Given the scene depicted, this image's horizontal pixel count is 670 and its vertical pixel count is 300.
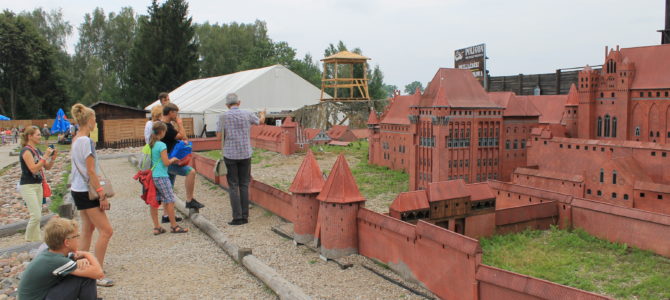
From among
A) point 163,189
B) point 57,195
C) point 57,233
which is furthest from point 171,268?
point 57,195

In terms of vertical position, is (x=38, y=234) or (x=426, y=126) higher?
(x=426, y=126)

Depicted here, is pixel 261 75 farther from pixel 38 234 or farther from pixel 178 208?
pixel 38 234

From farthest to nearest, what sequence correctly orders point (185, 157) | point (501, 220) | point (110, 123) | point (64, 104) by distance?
point (64, 104)
point (110, 123)
point (501, 220)
point (185, 157)

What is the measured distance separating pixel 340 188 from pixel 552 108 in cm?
1795

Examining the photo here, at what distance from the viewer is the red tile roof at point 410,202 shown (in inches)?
414

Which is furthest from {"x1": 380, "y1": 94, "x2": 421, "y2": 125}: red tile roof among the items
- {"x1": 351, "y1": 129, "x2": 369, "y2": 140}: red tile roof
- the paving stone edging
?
the paving stone edging

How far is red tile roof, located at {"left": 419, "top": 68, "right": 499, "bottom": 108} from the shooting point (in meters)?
18.6

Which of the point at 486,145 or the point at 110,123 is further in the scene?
the point at 110,123

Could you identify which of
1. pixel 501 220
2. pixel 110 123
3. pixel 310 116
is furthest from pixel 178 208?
pixel 310 116

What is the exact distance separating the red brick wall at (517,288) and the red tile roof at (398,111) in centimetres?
1792

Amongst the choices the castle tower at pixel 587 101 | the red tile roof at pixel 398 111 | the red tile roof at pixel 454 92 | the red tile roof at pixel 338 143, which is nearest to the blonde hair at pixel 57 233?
the red tile roof at pixel 454 92

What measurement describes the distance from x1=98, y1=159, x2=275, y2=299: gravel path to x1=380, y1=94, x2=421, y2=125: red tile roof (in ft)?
49.5

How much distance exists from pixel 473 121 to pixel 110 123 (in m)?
28.8

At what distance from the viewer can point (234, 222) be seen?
1259cm
